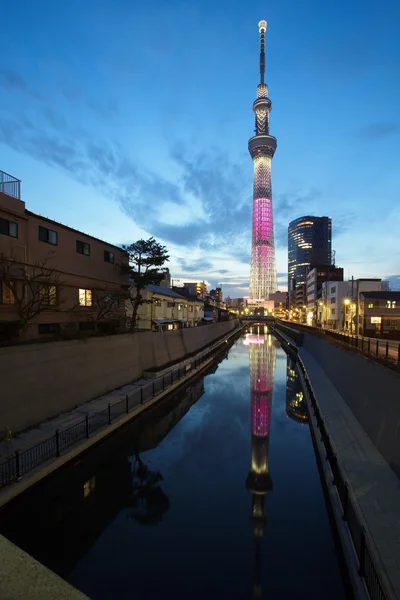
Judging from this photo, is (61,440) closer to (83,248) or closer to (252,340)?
(83,248)

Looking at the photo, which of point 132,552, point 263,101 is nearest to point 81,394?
point 132,552

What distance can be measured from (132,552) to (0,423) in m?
6.82

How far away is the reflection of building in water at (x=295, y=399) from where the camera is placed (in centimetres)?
1962

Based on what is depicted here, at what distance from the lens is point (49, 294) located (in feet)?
59.8

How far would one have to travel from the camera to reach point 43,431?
12.5 m

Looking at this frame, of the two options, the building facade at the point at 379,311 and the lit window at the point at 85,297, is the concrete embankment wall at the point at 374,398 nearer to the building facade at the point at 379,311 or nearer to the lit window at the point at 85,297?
the lit window at the point at 85,297

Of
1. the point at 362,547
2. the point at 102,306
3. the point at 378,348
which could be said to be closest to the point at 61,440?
the point at 362,547

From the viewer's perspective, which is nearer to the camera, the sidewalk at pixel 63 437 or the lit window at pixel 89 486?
the sidewalk at pixel 63 437

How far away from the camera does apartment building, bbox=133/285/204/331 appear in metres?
34.5

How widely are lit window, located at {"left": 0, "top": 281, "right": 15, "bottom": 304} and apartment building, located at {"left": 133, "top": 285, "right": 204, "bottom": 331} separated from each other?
487 inches

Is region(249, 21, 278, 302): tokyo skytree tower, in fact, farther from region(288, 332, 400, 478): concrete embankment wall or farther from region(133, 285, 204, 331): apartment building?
region(288, 332, 400, 478): concrete embankment wall

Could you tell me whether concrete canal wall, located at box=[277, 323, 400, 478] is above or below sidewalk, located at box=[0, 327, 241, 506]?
above

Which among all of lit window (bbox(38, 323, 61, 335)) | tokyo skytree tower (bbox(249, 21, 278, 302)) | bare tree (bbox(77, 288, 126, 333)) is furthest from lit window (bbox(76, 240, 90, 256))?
tokyo skytree tower (bbox(249, 21, 278, 302))

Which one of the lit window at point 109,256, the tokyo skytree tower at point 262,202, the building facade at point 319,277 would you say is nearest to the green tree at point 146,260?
the lit window at point 109,256
